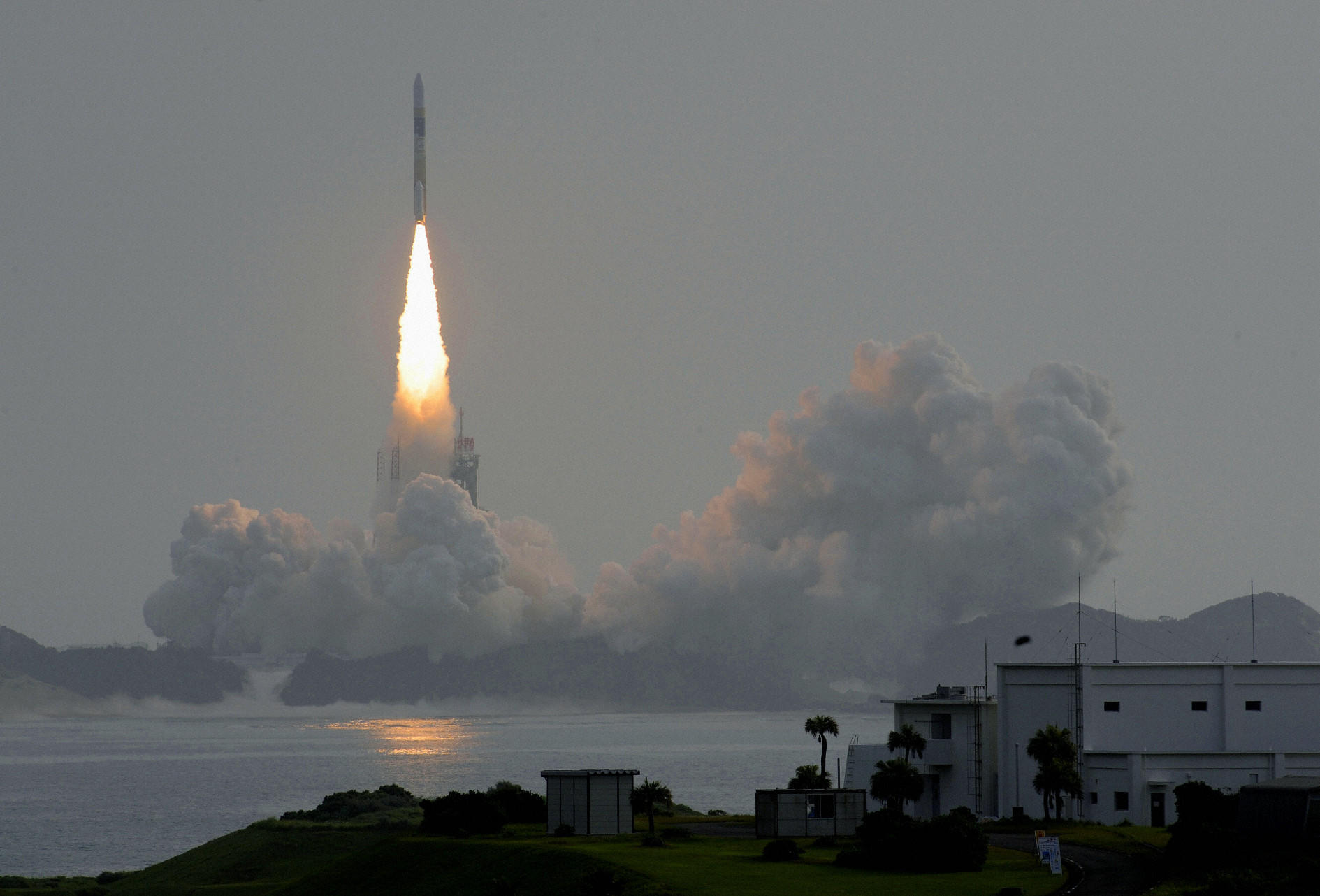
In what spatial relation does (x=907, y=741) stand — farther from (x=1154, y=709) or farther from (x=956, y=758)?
(x=1154, y=709)

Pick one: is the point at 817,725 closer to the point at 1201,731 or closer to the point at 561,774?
the point at 1201,731

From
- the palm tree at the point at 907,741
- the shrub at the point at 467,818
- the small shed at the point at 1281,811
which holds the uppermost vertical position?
the palm tree at the point at 907,741

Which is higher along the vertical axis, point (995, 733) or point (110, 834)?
point (995, 733)

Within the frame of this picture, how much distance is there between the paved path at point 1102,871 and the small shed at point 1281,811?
3.94 m

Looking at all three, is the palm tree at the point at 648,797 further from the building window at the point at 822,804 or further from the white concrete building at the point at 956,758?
the white concrete building at the point at 956,758

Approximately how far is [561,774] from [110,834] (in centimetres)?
7848

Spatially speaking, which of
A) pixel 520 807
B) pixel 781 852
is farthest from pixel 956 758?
pixel 781 852

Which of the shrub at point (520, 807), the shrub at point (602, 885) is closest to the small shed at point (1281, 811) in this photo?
the shrub at point (602, 885)

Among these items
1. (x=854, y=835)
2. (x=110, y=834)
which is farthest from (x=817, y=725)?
(x=110, y=834)

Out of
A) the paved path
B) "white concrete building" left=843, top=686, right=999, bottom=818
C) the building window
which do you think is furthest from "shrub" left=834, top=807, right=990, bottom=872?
"white concrete building" left=843, top=686, right=999, bottom=818

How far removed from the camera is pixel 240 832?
335 ft

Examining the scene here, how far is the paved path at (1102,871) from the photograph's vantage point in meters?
52.8

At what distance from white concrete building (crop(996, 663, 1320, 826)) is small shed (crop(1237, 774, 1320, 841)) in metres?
22.2

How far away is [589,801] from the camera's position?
230ft
